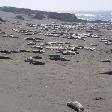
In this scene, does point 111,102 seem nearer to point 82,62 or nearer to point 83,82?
point 83,82

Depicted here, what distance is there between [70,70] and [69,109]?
11125 mm

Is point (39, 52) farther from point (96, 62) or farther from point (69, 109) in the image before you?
point (69, 109)

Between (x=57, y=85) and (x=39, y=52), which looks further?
(x=39, y=52)

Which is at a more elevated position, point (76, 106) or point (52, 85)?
point (76, 106)

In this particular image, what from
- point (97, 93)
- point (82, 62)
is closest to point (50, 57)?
point (82, 62)

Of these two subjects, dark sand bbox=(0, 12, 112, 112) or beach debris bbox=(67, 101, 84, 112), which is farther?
dark sand bbox=(0, 12, 112, 112)

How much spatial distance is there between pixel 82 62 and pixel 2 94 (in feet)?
48.4

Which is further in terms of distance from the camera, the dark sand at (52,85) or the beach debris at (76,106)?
the dark sand at (52,85)

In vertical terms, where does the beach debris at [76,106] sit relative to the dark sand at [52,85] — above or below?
above

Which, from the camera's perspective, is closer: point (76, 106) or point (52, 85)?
point (76, 106)

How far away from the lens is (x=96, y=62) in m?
33.0

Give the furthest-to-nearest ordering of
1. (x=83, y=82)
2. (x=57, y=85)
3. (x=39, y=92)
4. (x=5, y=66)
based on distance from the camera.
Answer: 1. (x=5, y=66)
2. (x=83, y=82)
3. (x=57, y=85)
4. (x=39, y=92)

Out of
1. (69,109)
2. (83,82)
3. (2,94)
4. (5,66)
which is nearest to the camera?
(69,109)

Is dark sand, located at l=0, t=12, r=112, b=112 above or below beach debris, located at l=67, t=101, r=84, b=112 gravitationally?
below
